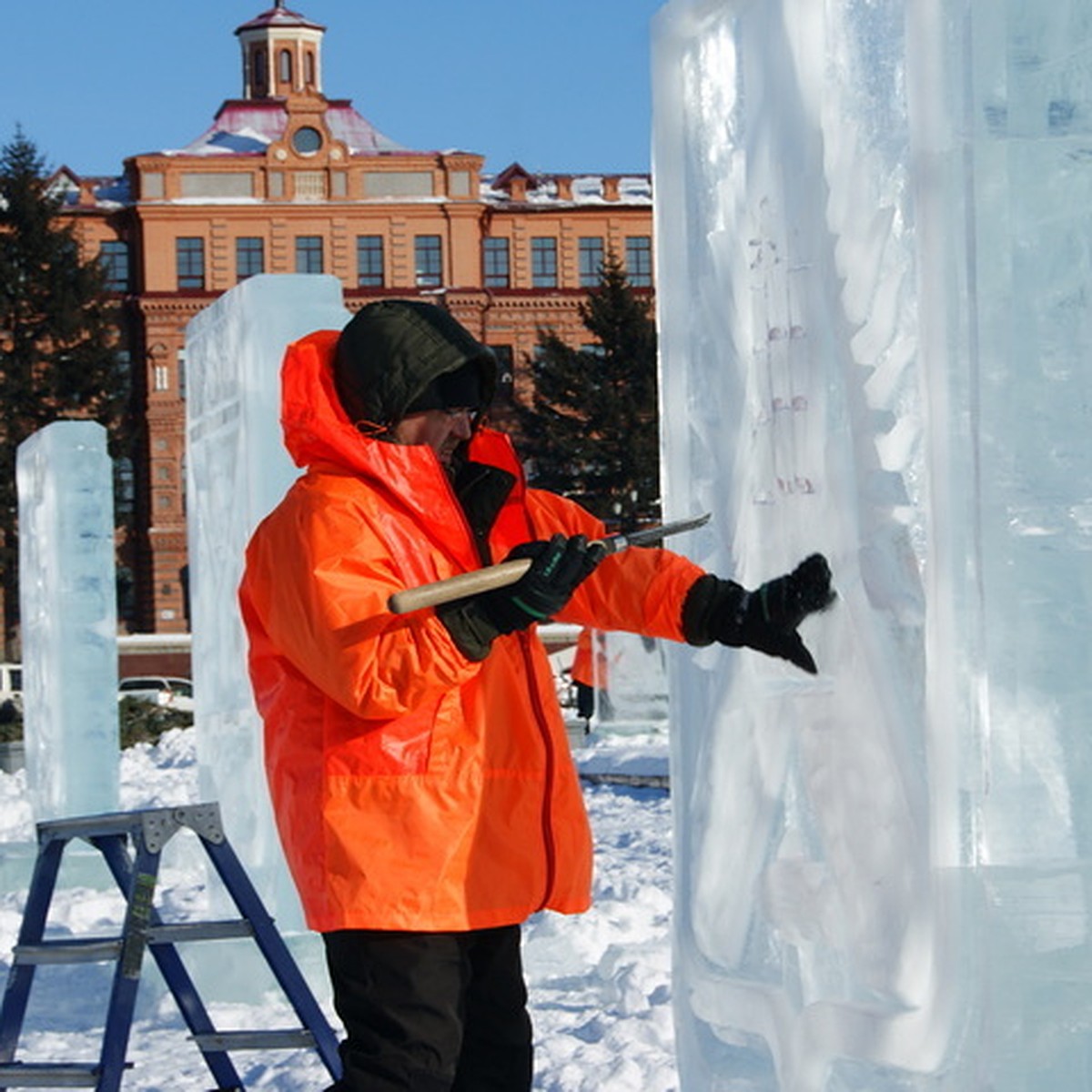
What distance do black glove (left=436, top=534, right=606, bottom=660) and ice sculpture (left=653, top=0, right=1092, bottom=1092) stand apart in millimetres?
280

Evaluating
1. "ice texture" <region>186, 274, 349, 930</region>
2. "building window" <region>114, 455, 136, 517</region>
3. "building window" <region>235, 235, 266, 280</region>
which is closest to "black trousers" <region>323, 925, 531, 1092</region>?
"ice texture" <region>186, 274, 349, 930</region>

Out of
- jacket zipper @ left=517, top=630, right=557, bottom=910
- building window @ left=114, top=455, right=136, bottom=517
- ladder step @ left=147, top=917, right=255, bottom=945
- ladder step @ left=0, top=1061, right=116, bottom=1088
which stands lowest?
ladder step @ left=0, top=1061, right=116, bottom=1088

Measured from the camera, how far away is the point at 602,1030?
199 inches

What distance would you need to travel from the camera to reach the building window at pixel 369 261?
46.8 metres

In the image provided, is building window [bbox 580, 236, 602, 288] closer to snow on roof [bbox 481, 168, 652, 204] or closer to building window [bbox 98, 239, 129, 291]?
snow on roof [bbox 481, 168, 652, 204]

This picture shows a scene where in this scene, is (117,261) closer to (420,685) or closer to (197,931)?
(197,931)

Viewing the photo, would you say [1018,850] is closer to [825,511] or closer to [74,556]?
[825,511]

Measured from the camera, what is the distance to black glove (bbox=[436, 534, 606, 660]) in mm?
2814

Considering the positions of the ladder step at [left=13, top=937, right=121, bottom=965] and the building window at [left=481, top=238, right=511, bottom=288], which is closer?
the ladder step at [left=13, top=937, right=121, bottom=965]

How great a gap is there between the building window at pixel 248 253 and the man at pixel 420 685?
44352 mm

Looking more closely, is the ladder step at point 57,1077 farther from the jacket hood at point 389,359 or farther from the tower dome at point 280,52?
the tower dome at point 280,52

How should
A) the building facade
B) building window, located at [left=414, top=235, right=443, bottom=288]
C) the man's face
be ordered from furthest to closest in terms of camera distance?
building window, located at [left=414, top=235, right=443, bottom=288] < the building facade < the man's face

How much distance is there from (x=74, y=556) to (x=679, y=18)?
6.56m

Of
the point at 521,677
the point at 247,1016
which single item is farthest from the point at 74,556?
the point at 521,677
